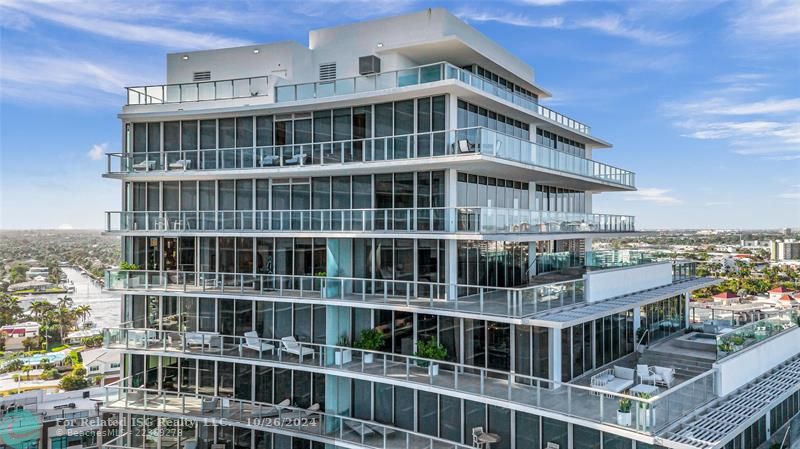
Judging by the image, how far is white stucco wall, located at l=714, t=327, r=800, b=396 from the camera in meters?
14.6

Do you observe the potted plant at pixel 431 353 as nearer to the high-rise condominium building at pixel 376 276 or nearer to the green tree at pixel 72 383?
the high-rise condominium building at pixel 376 276

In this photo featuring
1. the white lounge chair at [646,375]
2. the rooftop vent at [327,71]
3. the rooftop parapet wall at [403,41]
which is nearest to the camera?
the white lounge chair at [646,375]

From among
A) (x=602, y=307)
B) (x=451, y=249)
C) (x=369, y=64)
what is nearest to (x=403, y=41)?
(x=369, y=64)

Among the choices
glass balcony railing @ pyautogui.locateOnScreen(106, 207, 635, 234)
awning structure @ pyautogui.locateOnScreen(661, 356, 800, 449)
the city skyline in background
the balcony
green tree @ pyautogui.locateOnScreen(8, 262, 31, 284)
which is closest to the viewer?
awning structure @ pyautogui.locateOnScreen(661, 356, 800, 449)

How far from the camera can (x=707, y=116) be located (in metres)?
55.8

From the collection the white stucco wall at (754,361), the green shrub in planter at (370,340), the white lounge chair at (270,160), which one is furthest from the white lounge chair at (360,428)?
the white stucco wall at (754,361)

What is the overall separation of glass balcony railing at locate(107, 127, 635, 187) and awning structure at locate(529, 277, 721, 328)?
5552mm

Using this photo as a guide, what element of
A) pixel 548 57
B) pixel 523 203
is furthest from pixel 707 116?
pixel 523 203

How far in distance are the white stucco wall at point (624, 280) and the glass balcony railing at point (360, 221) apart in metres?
3.11

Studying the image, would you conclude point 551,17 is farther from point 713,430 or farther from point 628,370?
point 713,430

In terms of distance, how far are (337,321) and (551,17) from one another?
74.8ft

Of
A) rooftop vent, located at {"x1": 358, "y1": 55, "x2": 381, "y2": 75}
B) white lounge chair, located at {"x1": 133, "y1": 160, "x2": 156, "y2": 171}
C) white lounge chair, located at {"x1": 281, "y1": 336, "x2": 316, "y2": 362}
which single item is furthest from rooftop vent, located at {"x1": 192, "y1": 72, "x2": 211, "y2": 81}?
white lounge chair, located at {"x1": 281, "y1": 336, "x2": 316, "y2": 362}

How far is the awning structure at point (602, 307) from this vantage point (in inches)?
586

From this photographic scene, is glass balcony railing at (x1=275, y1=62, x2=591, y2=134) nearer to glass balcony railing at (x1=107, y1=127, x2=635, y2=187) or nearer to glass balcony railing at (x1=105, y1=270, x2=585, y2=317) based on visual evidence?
glass balcony railing at (x1=107, y1=127, x2=635, y2=187)
